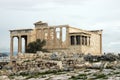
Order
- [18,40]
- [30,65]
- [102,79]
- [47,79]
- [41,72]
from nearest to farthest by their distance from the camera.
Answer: [102,79] < [47,79] < [41,72] < [30,65] < [18,40]

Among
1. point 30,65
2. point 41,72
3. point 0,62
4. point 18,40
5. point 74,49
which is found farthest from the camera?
point 18,40

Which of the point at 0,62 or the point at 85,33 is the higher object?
the point at 85,33

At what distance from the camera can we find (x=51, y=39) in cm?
10169

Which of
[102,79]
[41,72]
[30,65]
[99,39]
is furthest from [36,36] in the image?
[102,79]

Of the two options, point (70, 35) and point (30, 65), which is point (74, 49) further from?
point (30, 65)

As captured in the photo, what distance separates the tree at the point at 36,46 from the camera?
314 ft

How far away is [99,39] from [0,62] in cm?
4079

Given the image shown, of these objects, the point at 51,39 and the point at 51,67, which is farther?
the point at 51,39

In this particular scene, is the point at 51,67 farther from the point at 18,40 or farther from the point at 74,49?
the point at 18,40

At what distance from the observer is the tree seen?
9571cm

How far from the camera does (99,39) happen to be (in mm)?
111312

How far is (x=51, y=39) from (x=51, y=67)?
65.9 metres

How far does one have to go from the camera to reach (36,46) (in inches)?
3755

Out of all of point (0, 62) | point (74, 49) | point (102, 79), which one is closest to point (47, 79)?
point (102, 79)
